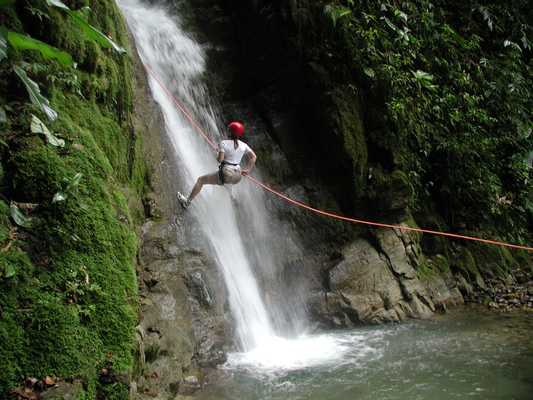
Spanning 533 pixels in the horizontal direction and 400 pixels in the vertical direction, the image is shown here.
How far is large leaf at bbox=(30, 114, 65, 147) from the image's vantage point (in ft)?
13.2

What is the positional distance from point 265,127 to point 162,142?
3.14 meters

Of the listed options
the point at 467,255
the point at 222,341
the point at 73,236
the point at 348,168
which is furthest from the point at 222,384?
the point at 467,255

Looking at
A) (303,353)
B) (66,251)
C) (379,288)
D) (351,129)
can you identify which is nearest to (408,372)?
(303,353)

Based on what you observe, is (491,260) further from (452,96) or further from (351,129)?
(351,129)

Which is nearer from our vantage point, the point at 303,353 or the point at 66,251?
the point at 66,251

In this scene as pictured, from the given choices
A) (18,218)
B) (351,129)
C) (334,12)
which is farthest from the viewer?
(351,129)

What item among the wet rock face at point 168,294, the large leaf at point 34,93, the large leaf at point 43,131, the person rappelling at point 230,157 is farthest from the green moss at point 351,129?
the large leaf at point 34,93

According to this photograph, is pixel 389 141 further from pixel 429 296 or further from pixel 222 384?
pixel 222 384

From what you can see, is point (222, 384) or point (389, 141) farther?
point (389, 141)

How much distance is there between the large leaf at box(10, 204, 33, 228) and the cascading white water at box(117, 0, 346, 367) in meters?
3.62

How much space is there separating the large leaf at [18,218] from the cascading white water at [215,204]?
3.62m

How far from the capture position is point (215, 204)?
8.18 metres

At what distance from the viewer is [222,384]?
18.0ft

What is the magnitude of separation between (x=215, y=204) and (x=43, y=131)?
14.1 ft
